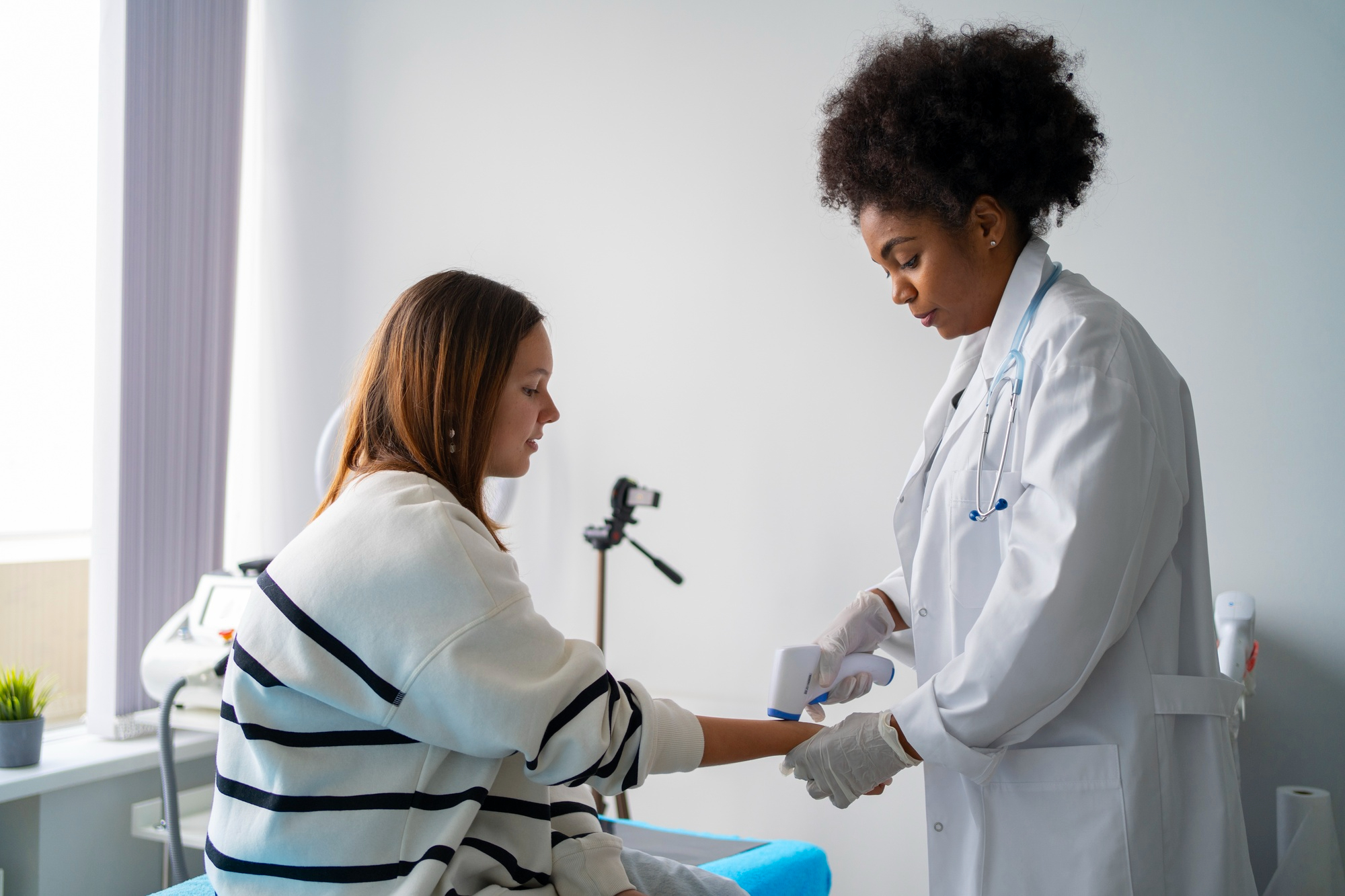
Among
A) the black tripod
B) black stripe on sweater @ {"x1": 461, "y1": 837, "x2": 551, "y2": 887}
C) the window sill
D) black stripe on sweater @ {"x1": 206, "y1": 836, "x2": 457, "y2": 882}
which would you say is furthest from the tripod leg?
black stripe on sweater @ {"x1": 206, "y1": 836, "x2": 457, "y2": 882}

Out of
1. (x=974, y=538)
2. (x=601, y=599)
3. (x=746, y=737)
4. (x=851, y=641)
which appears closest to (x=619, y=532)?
(x=601, y=599)

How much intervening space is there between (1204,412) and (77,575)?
2863 millimetres

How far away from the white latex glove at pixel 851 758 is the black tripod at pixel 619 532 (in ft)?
3.25

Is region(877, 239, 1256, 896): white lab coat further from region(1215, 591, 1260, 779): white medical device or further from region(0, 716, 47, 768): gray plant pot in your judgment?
region(0, 716, 47, 768): gray plant pot

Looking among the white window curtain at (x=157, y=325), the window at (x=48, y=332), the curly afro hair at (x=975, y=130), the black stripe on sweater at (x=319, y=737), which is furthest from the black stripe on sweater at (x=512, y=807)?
the window at (x=48, y=332)

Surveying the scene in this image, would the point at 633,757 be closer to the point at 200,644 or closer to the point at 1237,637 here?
the point at 1237,637

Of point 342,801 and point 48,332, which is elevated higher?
point 48,332

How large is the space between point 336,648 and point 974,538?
753 millimetres

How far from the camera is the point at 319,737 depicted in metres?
0.94

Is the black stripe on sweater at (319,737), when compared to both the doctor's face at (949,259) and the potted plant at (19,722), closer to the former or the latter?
the doctor's face at (949,259)

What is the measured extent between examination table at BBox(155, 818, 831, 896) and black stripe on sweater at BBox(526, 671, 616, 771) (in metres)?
0.69

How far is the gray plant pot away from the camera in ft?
7.12

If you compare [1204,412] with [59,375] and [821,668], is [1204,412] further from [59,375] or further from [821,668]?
[59,375]

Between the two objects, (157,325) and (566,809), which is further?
(157,325)
